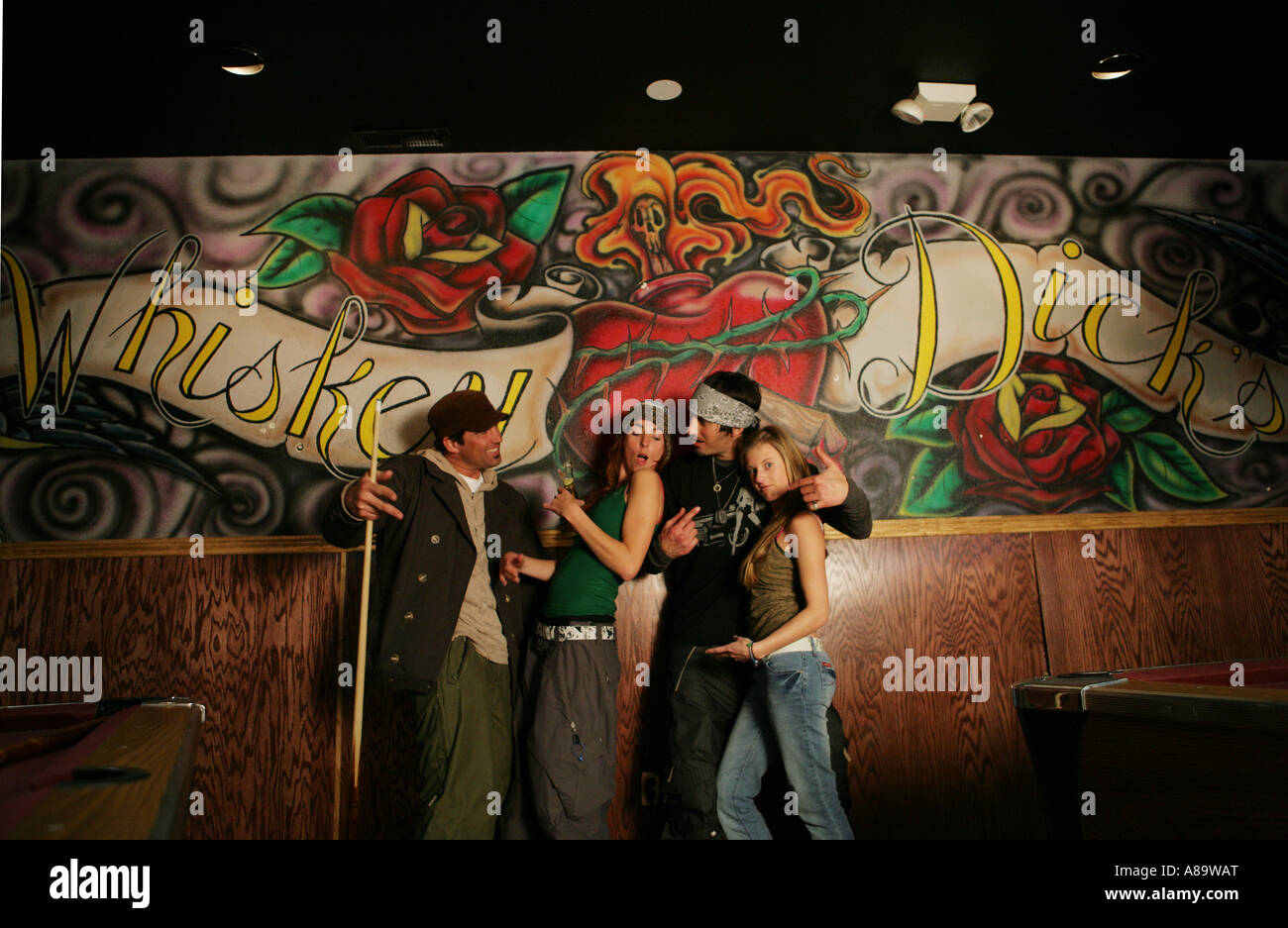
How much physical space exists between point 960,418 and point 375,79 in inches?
123

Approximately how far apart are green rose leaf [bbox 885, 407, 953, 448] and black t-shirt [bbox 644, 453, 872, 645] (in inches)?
37.0

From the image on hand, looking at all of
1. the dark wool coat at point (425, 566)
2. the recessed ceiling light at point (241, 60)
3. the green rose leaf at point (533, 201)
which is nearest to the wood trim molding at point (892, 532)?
the dark wool coat at point (425, 566)

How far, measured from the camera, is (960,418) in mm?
4125

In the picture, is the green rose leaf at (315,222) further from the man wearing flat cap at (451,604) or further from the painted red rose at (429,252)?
the man wearing flat cap at (451,604)

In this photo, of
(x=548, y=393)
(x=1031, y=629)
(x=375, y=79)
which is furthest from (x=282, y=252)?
(x=1031, y=629)

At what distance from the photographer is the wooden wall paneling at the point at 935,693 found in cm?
370

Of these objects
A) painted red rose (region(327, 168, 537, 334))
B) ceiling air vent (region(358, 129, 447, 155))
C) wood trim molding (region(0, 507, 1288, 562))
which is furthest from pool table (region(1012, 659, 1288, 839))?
ceiling air vent (region(358, 129, 447, 155))

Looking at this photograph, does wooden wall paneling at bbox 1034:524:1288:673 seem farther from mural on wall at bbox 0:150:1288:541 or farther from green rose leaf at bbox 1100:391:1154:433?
green rose leaf at bbox 1100:391:1154:433

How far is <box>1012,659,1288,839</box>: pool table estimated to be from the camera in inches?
60.9

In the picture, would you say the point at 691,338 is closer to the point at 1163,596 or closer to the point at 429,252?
the point at 429,252

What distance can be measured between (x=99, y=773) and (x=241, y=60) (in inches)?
116

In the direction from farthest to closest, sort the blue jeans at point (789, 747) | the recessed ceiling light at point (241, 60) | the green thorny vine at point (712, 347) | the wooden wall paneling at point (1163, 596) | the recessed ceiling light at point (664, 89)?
the green thorny vine at point (712, 347), the wooden wall paneling at point (1163, 596), the recessed ceiling light at point (664, 89), the recessed ceiling light at point (241, 60), the blue jeans at point (789, 747)

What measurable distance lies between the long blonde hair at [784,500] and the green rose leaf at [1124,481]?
1.92 metres

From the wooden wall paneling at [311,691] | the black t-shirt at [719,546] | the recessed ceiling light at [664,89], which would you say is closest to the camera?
the black t-shirt at [719,546]
